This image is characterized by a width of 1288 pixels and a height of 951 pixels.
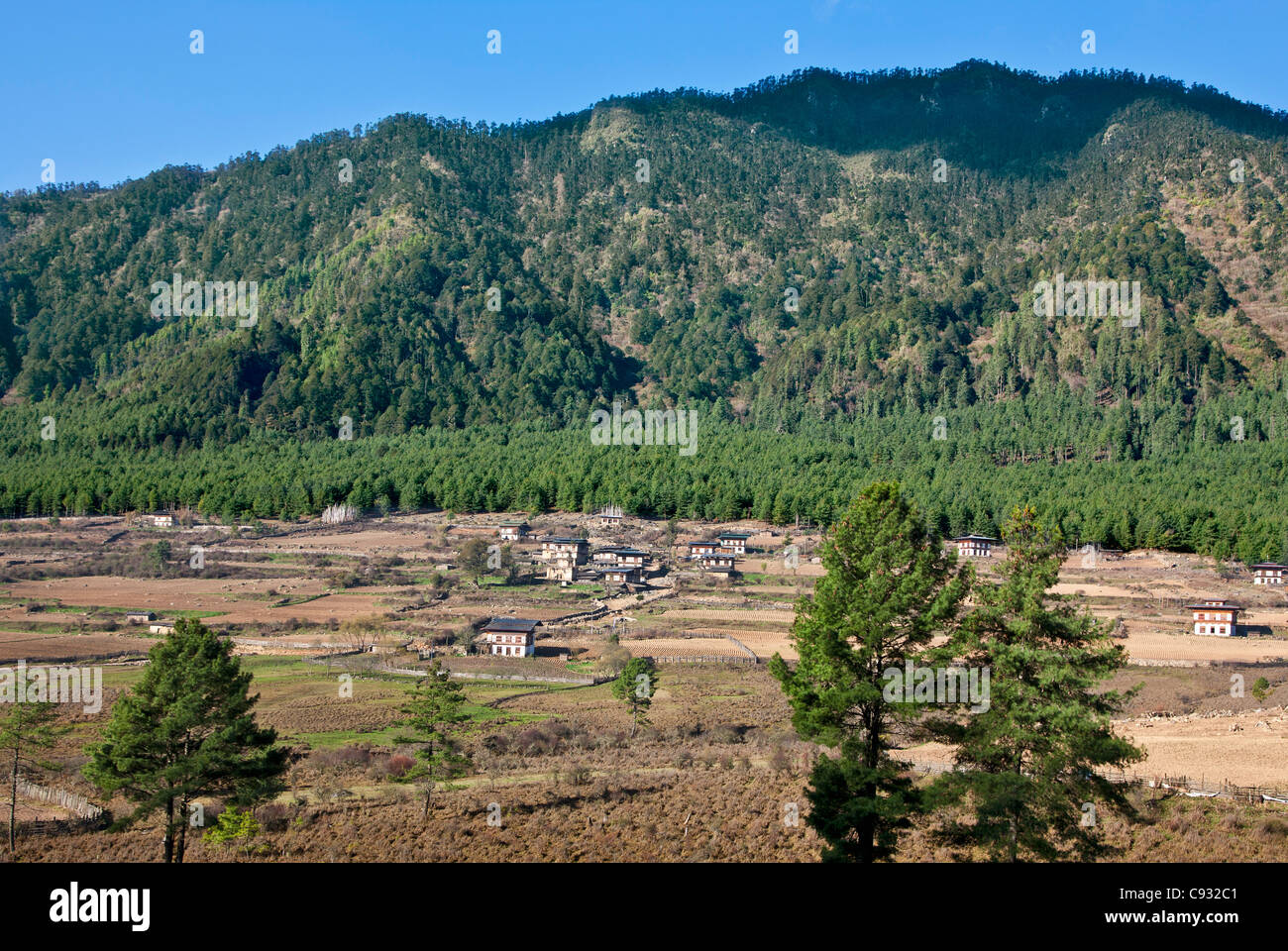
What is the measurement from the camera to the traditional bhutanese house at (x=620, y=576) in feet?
311

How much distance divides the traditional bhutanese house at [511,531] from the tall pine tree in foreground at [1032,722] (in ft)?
311

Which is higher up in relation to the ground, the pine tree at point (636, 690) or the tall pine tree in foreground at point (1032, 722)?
the tall pine tree in foreground at point (1032, 722)

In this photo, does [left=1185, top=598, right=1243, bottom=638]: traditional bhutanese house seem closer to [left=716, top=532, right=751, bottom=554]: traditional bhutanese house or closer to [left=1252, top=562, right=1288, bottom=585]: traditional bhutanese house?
[left=1252, top=562, right=1288, bottom=585]: traditional bhutanese house

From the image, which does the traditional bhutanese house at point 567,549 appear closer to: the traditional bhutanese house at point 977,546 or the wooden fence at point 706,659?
the wooden fence at point 706,659

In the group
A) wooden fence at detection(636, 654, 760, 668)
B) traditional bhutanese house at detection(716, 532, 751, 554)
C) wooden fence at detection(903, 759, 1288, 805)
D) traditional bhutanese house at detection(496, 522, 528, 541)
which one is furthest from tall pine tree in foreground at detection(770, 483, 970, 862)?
traditional bhutanese house at detection(496, 522, 528, 541)

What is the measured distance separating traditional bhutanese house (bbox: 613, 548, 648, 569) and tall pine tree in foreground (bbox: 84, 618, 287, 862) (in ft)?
237

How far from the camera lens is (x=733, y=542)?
108188mm

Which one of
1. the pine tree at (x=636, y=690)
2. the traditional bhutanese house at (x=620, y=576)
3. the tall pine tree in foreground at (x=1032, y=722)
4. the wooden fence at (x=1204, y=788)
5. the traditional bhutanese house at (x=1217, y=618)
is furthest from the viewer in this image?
the traditional bhutanese house at (x=620, y=576)

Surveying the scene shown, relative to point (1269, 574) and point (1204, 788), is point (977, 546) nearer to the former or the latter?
point (1269, 574)

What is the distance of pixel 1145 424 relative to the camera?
155625mm

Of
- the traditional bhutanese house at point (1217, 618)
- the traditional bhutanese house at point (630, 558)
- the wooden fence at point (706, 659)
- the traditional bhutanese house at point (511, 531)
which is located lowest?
the wooden fence at point (706, 659)

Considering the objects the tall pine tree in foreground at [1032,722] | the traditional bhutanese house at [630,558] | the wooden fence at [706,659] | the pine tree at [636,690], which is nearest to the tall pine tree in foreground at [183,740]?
the tall pine tree in foreground at [1032,722]

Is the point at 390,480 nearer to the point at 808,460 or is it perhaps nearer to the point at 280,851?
the point at 808,460

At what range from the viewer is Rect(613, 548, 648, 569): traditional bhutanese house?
99.6 metres
